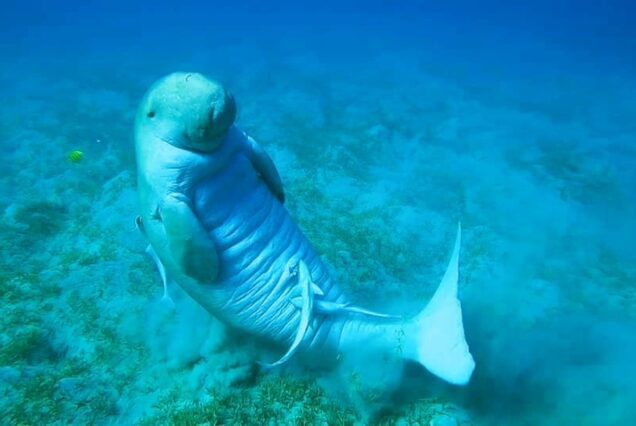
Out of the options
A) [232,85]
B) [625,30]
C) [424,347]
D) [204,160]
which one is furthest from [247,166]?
[625,30]

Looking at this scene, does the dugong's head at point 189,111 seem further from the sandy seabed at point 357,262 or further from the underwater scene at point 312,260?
the sandy seabed at point 357,262

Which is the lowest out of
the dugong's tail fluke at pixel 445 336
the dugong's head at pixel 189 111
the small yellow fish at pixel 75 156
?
the small yellow fish at pixel 75 156

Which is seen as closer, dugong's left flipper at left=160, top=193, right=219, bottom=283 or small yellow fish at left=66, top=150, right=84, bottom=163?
dugong's left flipper at left=160, top=193, right=219, bottom=283

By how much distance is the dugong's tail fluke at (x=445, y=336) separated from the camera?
131 inches

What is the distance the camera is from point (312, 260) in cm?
372

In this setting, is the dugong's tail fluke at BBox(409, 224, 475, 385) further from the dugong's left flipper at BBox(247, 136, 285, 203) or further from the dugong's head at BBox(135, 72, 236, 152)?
the dugong's head at BBox(135, 72, 236, 152)

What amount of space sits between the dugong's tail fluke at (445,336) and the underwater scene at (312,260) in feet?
0.05

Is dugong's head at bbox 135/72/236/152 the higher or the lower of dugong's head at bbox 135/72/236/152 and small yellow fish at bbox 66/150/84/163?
the higher

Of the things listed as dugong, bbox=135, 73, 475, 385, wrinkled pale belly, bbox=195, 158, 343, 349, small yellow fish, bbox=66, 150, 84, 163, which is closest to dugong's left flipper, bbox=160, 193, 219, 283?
dugong, bbox=135, 73, 475, 385

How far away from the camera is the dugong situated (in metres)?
2.81

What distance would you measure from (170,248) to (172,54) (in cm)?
2027

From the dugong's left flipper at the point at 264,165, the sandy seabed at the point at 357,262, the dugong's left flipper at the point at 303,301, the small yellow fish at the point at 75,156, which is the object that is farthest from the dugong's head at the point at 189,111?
the small yellow fish at the point at 75,156

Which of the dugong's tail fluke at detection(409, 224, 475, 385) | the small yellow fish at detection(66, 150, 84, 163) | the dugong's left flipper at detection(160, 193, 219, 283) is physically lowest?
the small yellow fish at detection(66, 150, 84, 163)

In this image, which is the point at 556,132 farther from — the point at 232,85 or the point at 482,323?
the point at 232,85
